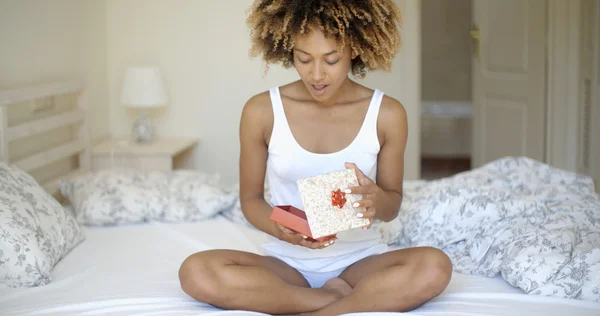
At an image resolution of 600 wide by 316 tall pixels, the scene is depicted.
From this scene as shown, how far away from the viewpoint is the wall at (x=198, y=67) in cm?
392

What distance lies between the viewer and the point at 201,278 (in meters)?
1.82

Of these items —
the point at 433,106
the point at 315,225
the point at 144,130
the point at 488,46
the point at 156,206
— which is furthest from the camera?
the point at 433,106

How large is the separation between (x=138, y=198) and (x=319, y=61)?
1242 millimetres

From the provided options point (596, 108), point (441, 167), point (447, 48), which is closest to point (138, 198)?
point (596, 108)

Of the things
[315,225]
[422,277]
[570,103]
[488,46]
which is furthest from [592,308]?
Result: [488,46]

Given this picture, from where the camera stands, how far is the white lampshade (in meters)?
3.69

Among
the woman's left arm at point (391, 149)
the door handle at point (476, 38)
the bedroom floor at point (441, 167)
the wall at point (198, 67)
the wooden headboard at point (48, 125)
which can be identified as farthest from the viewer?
the bedroom floor at point (441, 167)

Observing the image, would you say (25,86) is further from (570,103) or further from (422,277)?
(570,103)

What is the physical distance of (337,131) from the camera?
6.72 feet

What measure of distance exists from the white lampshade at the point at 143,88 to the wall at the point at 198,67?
27cm

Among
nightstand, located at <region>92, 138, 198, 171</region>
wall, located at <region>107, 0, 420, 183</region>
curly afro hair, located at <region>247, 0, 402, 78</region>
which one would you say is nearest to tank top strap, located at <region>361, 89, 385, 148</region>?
curly afro hair, located at <region>247, 0, 402, 78</region>

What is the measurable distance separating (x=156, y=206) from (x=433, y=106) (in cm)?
485

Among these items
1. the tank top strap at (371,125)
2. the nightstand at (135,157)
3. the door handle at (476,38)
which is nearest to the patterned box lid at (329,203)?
the tank top strap at (371,125)

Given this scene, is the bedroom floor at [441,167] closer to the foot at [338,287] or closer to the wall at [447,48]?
the wall at [447,48]
